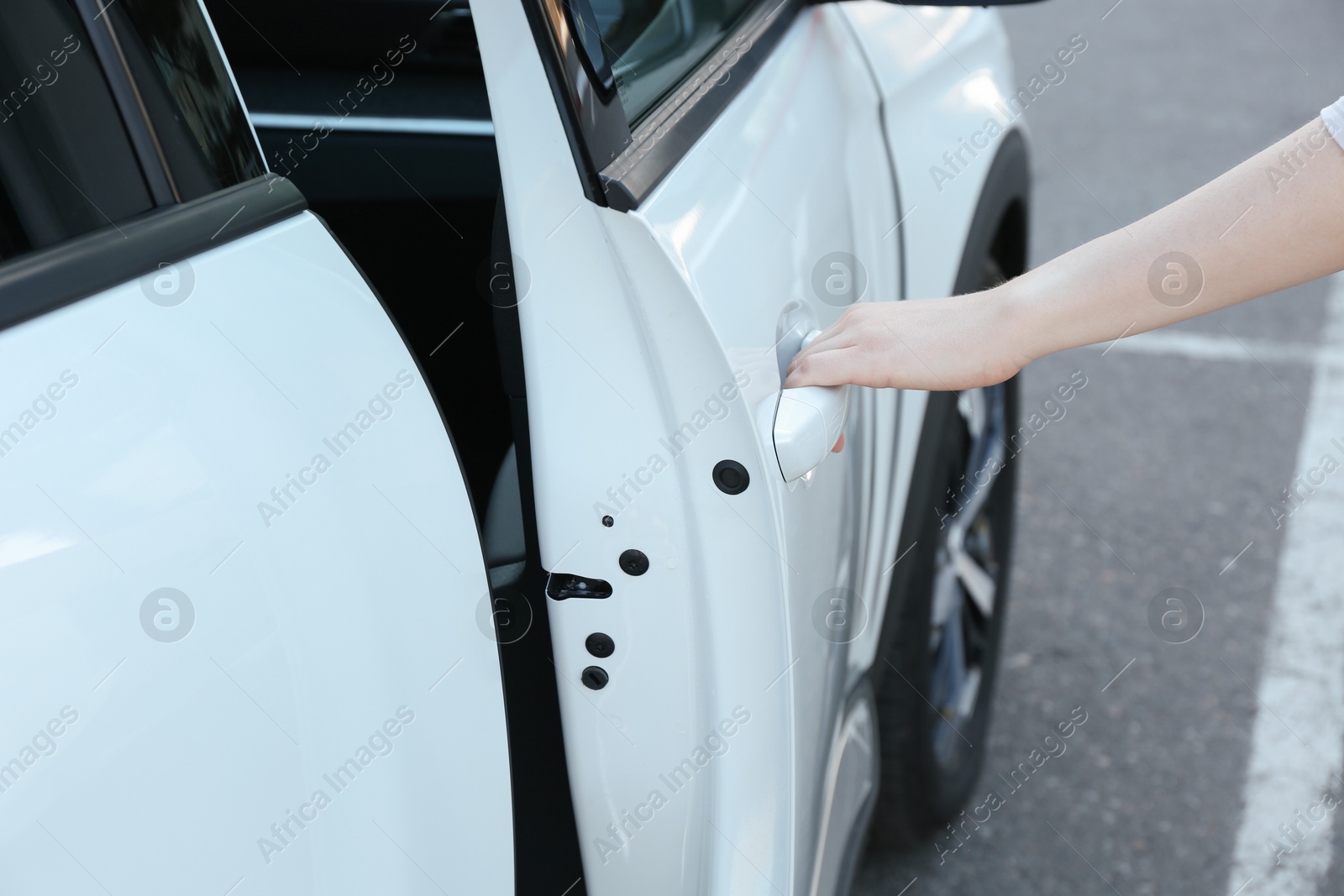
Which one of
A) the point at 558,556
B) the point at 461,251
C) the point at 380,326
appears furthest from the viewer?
the point at 461,251

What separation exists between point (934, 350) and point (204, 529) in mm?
704

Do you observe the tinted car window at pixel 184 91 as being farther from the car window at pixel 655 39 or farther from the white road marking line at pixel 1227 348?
the white road marking line at pixel 1227 348

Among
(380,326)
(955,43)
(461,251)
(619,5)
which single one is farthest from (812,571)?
(955,43)

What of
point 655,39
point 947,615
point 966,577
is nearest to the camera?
point 655,39

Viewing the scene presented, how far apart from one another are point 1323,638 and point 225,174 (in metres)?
2.69

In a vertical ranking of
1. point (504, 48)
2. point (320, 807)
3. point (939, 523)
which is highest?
point (504, 48)

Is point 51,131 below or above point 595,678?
above

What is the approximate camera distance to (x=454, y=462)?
3.51ft

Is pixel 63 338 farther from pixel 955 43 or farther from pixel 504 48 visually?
pixel 955 43

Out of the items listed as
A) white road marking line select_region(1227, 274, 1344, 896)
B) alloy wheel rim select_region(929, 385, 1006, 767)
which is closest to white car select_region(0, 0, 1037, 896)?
alloy wheel rim select_region(929, 385, 1006, 767)

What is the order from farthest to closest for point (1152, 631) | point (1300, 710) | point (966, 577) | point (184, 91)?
point (1152, 631)
point (1300, 710)
point (966, 577)
point (184, 91)

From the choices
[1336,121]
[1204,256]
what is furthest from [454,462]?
[1336,121]

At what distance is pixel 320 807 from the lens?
0.91 metres

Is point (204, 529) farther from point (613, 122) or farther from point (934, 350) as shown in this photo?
point (934, 350)
